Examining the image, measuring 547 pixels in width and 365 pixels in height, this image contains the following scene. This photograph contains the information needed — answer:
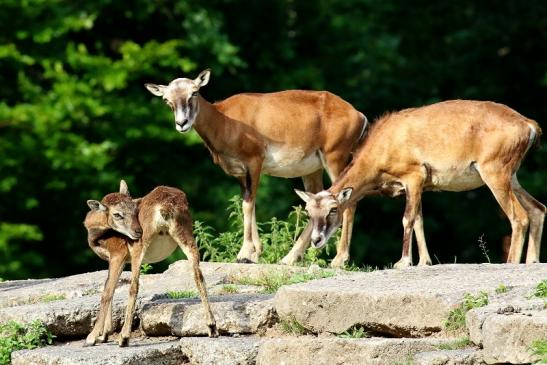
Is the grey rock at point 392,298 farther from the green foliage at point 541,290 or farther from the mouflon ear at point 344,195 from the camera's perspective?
the mouflon ear at point 344,195

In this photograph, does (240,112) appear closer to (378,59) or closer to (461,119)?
(461,119)

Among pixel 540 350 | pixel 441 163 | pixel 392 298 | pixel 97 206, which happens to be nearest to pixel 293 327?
pixel 392 298

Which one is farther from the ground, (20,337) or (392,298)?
(392,298)

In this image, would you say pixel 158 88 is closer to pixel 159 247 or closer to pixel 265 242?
pixel 265 242

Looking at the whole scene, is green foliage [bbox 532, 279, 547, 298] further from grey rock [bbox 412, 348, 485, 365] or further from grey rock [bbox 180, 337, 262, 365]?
grey rock [bbox 180, 337, 262, 365]

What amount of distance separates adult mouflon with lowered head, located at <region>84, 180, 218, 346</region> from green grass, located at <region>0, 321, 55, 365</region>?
0.52 meters

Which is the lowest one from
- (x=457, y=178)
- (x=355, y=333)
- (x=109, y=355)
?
(x=109, y=355)

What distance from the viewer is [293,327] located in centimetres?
1065

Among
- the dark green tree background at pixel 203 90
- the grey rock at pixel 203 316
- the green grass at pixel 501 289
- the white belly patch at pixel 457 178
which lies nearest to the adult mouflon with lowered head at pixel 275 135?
the white belly patch at pixel 457 178

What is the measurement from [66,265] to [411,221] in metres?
12.2

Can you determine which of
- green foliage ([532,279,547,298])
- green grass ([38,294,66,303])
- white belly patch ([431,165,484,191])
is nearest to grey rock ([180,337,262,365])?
green foliage ([532,279,547,298])

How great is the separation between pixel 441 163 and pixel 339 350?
3674 mm

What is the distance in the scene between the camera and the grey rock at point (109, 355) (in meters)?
10.4

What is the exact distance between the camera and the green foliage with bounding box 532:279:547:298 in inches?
386
